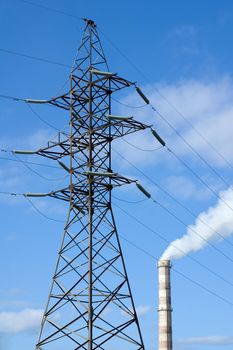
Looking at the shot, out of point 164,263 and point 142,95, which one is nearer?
point 142,95

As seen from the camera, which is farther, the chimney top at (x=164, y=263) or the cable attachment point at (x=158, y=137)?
the chimney top at (x=164, y=263)

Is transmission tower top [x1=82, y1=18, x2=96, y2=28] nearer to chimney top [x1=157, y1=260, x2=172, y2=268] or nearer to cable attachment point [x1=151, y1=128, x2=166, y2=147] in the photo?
cable attachment point [x1=151, y1=128, x2=166, y2=147]

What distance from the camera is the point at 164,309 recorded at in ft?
198

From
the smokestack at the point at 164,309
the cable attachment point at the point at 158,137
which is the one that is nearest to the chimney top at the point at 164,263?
the smokestack at the point at 164,309

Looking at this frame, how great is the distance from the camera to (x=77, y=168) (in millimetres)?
38344

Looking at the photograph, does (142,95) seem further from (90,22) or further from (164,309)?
(164,309)

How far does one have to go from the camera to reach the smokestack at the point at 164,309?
59.2 meters

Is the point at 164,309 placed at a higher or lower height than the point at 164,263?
lower

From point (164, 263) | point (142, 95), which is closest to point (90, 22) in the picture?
point (142, 95)

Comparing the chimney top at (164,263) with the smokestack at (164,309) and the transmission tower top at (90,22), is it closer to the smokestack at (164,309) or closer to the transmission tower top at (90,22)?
the smokestack at (164,309)

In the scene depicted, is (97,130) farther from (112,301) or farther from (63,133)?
(112,301)

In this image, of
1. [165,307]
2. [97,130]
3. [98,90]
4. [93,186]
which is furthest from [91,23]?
[165,307]

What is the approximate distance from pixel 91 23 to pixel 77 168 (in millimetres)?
9552

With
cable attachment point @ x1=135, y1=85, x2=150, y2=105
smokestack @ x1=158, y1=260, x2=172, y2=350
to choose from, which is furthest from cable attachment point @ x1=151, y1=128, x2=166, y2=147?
smokestack @ x1=158, y1=260, x2=172, y2=350
